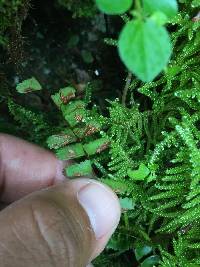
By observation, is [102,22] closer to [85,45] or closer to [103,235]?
[85,45]

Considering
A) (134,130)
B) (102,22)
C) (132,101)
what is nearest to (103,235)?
(134,130)

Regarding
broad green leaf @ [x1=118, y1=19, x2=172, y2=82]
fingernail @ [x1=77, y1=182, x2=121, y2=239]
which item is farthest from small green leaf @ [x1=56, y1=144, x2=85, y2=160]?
broad green leaf @ [x1=118, y1=19, x2=172, y2=82]

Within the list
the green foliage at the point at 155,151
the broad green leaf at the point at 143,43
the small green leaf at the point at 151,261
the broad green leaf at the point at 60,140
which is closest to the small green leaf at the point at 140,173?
the green foliage at the point at 155,151

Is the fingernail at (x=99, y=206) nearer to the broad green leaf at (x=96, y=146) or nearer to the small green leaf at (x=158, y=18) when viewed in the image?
the broad green leaf at (x=96, y=146)

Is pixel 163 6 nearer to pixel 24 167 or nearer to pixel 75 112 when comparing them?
pixel 75 112

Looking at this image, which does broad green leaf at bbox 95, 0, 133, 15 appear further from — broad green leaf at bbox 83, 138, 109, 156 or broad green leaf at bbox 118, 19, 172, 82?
broad green leaf at bbox 83, 138, 109, 156
